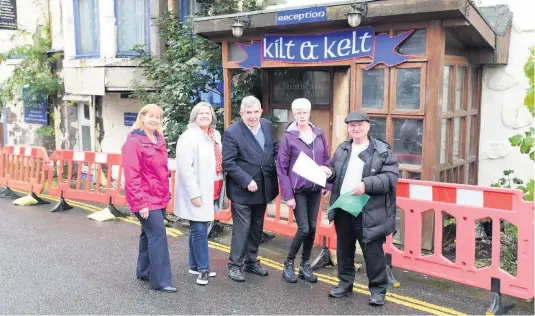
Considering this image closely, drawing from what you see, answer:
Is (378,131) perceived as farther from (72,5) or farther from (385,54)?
(72,5)

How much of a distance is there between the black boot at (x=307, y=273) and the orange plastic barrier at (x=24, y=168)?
619cm

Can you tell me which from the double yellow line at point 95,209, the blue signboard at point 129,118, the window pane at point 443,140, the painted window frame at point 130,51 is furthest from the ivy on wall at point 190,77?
the window pane at point 443,140

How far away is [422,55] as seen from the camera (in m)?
6.54

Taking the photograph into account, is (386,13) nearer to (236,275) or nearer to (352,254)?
(352,254)

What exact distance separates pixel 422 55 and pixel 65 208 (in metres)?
6.54

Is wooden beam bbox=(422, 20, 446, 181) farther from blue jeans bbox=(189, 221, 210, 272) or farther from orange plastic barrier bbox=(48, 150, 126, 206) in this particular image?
orange plastic barrier bbox=(48, 150, 126, 206)

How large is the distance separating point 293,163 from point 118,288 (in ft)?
7.14

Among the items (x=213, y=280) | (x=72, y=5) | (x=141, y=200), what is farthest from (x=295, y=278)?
(x=72, y=5)

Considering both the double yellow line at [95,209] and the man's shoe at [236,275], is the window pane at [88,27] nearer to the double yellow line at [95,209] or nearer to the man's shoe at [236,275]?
the double yellow line at [95,209]

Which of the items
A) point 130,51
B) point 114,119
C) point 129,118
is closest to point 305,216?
point 130,51

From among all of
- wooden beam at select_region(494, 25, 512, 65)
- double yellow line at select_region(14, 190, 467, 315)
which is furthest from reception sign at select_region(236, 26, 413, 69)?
double yellow line at select_region(14, 190, 467, 315)

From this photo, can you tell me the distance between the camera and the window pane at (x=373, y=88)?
7024 mm

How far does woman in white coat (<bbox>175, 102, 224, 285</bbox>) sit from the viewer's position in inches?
207

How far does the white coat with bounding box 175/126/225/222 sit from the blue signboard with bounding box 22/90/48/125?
34.1ft
